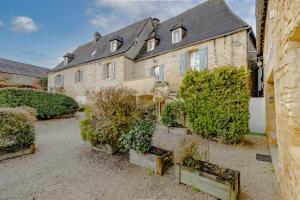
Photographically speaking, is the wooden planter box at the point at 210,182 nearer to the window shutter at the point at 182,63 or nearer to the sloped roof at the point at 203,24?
the window shutter at the point at 182,63

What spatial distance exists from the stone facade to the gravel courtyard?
7.30 ft

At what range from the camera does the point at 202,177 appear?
271 centimetres

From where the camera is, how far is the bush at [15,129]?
428cm

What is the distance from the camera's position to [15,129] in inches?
173

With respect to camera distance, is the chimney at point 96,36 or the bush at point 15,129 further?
the chimney at point 96,36

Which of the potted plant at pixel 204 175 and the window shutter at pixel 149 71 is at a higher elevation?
the window shutter at pixel 149 71

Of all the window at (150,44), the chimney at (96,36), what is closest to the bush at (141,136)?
the window at (150,44)

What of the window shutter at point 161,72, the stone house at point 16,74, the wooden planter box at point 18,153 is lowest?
the wooden planter box at point 18,153

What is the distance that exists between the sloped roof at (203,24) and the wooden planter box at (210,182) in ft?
28.4

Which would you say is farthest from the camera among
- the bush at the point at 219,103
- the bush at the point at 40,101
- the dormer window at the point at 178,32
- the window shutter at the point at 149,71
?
the window shutter at the point at 149,71

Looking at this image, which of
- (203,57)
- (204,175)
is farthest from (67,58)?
(204,175)

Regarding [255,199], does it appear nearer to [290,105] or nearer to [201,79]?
[290,105]

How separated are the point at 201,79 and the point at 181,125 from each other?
245 cm

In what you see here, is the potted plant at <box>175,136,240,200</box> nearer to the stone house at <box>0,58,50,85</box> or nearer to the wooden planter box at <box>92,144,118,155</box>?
the wooden planter box at <box>92,144,118,155</box>
